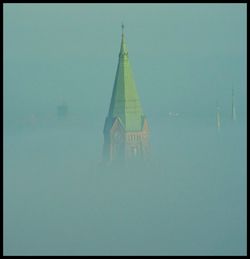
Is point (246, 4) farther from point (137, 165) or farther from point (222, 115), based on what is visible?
point (137, 165)

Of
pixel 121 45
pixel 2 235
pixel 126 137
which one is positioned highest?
pixel 121 45

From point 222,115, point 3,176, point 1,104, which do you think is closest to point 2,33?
point 1,104

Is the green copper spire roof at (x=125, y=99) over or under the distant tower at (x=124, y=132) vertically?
over

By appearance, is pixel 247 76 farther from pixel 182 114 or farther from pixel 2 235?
pixel 2 235

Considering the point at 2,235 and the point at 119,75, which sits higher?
the point at 119,75

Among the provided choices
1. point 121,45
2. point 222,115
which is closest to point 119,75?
point 121,45

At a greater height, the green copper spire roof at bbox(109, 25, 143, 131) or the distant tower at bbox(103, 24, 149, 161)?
the green copper spire roof at bbox(109, 25, 143, 131)

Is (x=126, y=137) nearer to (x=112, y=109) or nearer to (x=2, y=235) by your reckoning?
(x=112, y=109)
